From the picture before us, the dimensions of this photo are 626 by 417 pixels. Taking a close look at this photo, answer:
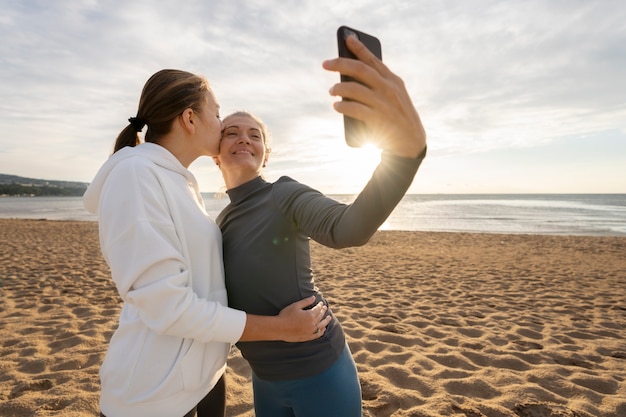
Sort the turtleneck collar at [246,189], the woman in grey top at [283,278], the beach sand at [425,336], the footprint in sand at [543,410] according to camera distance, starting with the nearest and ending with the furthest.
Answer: the woman in grey top at [283,278]
the turtleneck collar at [246,189]
the footprint in sand at [543,410]
the beach sand at [425,336]

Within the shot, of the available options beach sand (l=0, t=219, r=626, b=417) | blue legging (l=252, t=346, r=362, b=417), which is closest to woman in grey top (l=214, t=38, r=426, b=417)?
blue legging (l=252, t=346, r=362, b=417)

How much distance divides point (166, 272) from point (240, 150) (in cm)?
89

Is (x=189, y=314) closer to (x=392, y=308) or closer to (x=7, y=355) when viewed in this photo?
(x=7, y=355)

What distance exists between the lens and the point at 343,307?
6098mm

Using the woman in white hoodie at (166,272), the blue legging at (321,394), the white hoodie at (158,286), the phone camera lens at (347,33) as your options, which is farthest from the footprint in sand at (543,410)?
the phone camera lens at (347,33)

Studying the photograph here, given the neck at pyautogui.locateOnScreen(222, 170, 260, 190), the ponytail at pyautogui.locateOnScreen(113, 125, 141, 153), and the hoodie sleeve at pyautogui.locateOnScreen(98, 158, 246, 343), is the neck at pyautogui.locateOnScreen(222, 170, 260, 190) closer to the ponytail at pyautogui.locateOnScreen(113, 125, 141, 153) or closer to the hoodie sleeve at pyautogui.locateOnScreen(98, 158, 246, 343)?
the ponytail at pyautogui.locateOnScreen(113, 125, 141, 153)

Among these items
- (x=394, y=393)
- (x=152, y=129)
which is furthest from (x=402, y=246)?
(x=152, y=129)

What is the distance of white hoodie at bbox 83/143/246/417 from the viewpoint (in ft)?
3.73

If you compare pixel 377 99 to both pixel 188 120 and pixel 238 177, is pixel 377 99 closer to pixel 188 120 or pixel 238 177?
pixel 188 120

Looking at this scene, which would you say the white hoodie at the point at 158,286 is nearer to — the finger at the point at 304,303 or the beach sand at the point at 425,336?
the finger at the point at 304,303

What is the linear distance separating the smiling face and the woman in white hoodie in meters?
0.26

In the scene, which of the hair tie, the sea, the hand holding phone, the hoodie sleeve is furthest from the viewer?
the sea

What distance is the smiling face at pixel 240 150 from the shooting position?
1839 millimetres

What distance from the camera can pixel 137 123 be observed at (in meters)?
1.55
